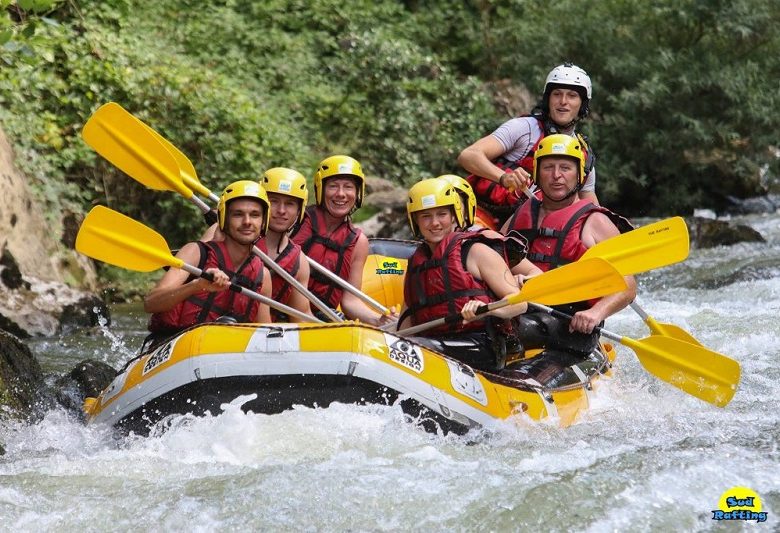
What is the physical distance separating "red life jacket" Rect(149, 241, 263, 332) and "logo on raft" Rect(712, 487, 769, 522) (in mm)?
2465

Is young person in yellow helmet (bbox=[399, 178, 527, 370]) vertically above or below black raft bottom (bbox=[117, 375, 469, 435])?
above

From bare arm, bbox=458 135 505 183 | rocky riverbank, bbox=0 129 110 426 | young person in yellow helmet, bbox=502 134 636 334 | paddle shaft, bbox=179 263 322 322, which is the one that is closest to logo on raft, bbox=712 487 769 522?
young person in yellow helmet, bbox=502 134 636 334

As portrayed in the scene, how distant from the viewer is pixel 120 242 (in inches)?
216

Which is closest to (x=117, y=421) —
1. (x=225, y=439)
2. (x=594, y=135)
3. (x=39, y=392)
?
(x=225, y=439)

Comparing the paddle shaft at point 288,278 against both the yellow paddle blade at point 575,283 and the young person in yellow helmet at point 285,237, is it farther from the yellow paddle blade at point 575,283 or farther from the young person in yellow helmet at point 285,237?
the yellow paddle blade at point 575,283

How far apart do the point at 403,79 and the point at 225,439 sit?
1002 centimetres

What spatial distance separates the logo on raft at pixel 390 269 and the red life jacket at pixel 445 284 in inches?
77.9

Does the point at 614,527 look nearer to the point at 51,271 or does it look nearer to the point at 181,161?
the point at 181,161

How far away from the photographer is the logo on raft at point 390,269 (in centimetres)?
747

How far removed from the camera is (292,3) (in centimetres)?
1497

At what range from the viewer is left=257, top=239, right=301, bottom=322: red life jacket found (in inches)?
234

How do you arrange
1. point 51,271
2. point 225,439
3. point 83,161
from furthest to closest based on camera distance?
point 83,161, point 51,271, point 225,439

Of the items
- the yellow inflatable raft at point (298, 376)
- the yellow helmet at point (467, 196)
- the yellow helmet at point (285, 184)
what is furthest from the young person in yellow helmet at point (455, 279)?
the yellow helmet at point (285, 184)

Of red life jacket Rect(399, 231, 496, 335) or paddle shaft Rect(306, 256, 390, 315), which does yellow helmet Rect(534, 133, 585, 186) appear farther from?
paddle shaft Rect(306, 256, 390, 315)
